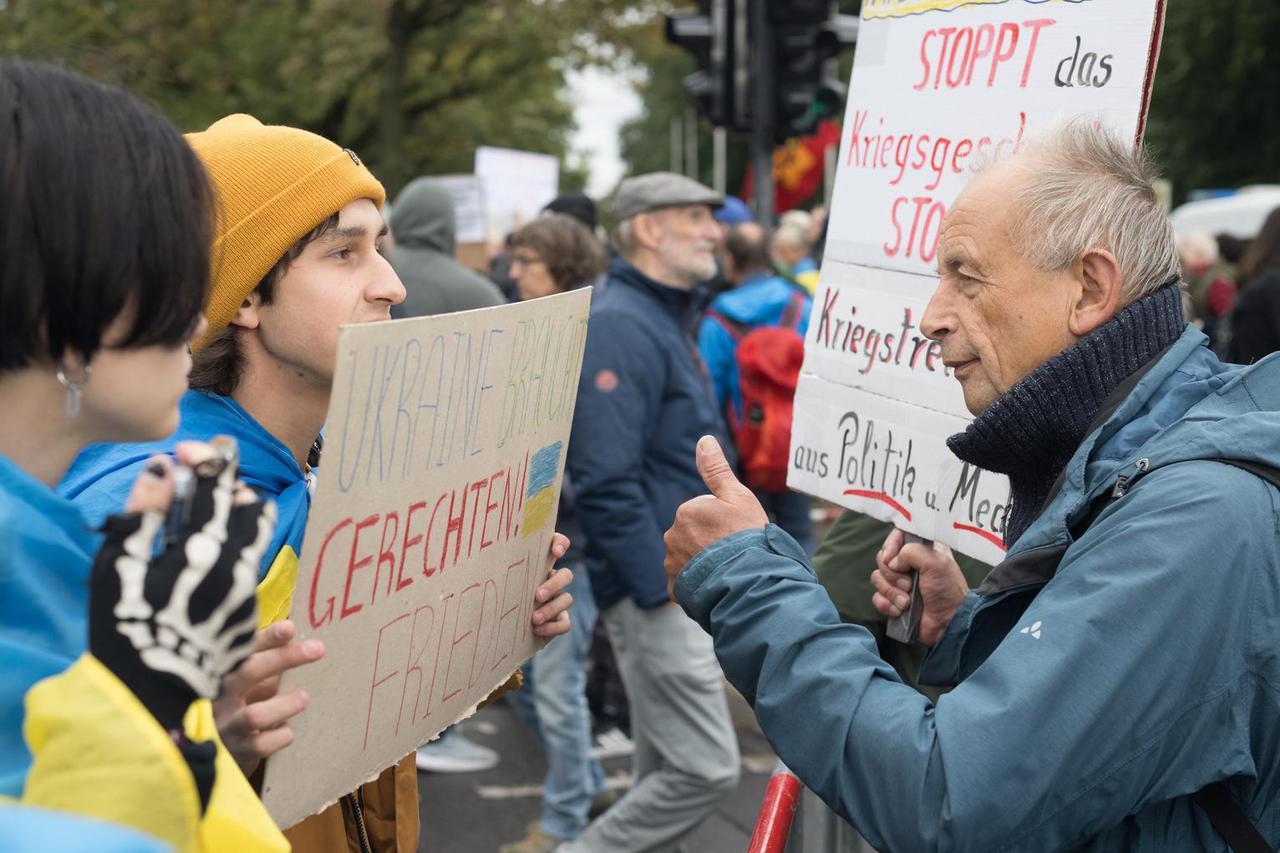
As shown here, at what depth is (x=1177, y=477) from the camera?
1.54 metres

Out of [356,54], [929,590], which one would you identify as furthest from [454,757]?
[356,54]

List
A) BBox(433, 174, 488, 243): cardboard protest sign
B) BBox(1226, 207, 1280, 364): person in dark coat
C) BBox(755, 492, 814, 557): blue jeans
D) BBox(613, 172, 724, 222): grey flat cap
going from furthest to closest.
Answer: BBox(433, 174, 488, 243): cardboard protest sign < BBox(1226, 207, 1280, 364): person in dark coat < BBox(755, 492, 814, 557): blue jeans < BBox(613, 172, 724, 222): grey flat cap

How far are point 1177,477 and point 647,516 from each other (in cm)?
271

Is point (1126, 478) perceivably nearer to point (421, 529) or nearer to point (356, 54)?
point (421, 529)

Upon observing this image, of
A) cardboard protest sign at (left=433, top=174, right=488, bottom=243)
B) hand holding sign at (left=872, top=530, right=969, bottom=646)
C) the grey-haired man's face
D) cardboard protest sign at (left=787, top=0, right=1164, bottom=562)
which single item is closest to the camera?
cardboard protest sign at (left=787, top=0, right=1164, bottom=562)

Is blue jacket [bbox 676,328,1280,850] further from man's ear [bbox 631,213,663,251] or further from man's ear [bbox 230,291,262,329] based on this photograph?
man's ear [bbox 631,213,663,251]

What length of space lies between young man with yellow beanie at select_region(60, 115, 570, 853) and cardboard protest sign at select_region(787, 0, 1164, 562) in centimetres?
99

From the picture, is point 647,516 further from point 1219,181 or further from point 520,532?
point 1219,181

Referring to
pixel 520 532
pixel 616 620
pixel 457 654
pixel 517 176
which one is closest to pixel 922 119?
pixel 520 532

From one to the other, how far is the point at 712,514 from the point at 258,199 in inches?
29.8

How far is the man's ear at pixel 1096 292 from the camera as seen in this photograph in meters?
1.81

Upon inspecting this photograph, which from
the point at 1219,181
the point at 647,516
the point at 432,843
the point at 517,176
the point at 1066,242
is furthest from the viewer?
the point at 1219,181

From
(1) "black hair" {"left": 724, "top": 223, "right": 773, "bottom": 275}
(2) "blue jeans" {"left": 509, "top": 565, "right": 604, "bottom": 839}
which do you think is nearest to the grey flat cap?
(2) "blue jeans" {"left": 509, "top": 565, "right": 604, "bottom": 839}

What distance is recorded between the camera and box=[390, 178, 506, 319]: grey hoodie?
582 centimetres
